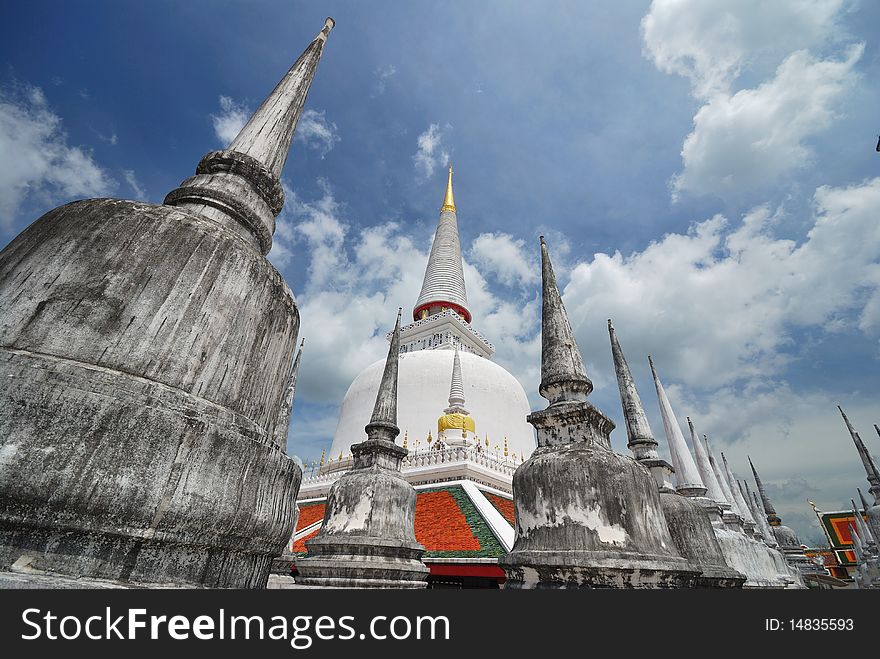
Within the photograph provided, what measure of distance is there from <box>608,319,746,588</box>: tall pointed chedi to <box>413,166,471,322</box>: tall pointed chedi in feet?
92.8

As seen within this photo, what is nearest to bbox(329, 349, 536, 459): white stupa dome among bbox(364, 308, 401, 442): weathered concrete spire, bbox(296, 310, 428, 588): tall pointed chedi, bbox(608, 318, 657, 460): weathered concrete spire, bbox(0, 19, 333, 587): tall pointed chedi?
bbox(364, 308, 401, 442): weathered concrete spire

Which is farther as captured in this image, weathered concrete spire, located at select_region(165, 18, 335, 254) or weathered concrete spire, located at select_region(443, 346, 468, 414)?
weathered concrete spire, located at select_region(443, 346, 468, 414)

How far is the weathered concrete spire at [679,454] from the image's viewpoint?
785 cm

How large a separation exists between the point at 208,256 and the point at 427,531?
9.83 meters

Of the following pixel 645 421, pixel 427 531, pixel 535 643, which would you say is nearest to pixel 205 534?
pixel 535 643

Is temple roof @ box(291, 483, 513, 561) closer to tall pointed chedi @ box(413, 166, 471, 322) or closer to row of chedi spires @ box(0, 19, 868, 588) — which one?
row of chedi spires @ box(0, 19, 868, 588)

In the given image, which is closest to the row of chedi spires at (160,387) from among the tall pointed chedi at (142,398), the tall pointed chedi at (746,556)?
the tall pointed chedi at (142,398)

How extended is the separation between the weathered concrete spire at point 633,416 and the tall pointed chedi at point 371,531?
3.42 meters

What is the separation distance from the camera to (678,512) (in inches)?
221

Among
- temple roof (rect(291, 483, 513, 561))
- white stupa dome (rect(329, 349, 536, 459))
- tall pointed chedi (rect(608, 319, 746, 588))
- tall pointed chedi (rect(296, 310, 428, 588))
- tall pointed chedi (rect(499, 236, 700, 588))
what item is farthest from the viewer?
white stupa dome (rect(329, 349, 536, 459))

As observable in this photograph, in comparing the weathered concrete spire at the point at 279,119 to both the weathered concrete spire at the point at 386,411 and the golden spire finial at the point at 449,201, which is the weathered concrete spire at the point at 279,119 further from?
the golden spire finial at the point at 449,201

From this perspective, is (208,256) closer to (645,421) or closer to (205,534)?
(205,534)

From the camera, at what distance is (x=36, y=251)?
1760 millimetres

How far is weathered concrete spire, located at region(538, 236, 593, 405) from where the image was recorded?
4199 millimetres
